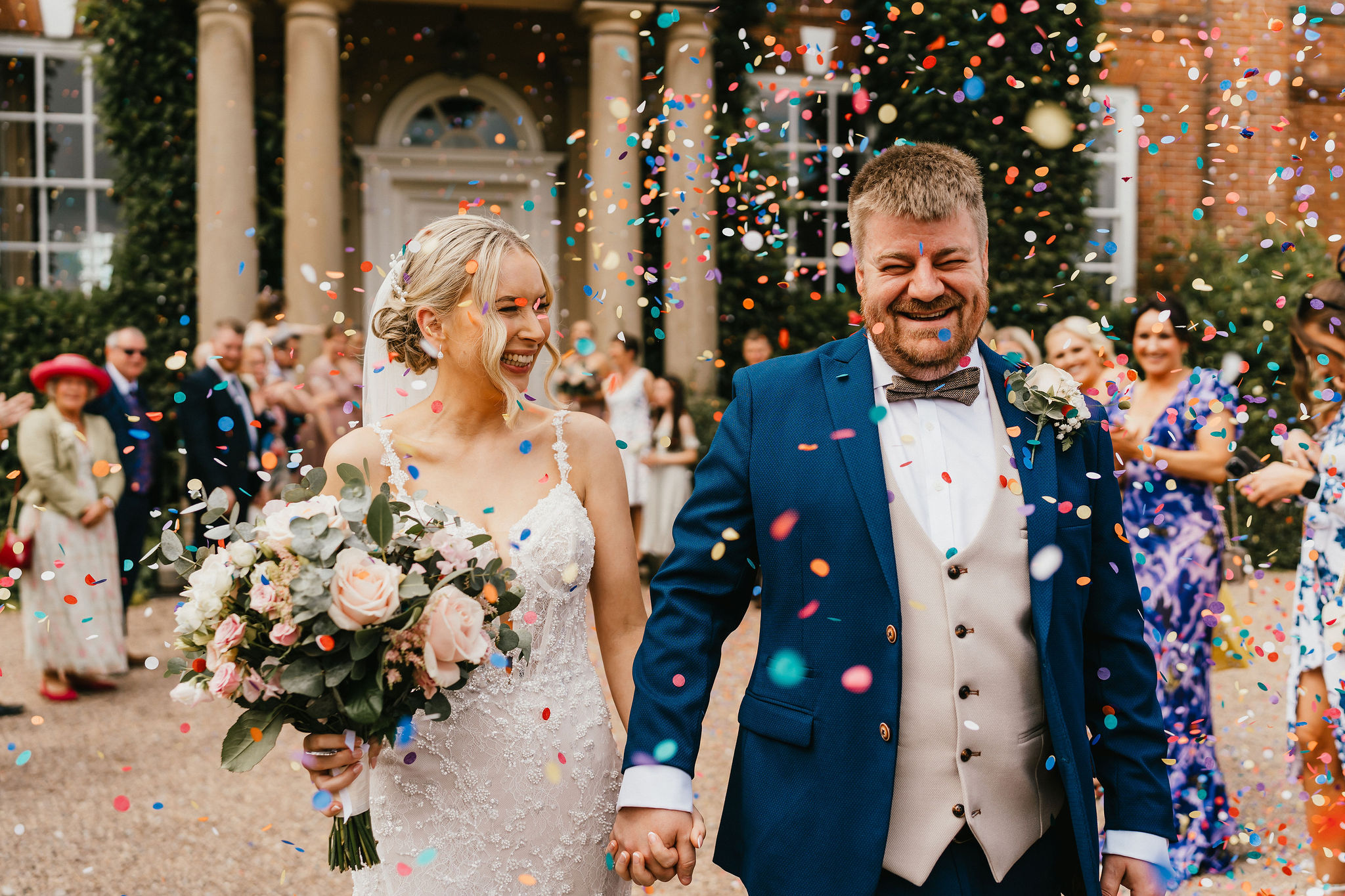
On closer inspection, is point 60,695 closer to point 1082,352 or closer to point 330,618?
point 330,618

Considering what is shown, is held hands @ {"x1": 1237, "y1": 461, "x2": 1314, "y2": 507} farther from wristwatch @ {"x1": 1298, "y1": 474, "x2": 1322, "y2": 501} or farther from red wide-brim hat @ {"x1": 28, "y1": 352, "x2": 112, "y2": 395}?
red wide-brim hat @ {"x1": 28, "y1": 352, "x2": 112, "y2": 395}

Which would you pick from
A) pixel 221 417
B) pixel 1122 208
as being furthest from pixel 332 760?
pixel 1122 208

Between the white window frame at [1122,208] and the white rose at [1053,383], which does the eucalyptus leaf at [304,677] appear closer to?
the white rose at [1053,383]

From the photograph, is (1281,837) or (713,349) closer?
(1281,837)

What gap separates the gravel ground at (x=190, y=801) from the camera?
4.35m

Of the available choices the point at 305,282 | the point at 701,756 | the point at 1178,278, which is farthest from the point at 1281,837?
the point at 1178,278

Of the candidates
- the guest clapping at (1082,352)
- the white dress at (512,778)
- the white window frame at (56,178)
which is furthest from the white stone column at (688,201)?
the white dress at (512,778)

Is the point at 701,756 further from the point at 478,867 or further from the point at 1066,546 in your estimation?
the point at 1066,546

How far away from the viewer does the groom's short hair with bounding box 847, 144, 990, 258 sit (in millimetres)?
2143

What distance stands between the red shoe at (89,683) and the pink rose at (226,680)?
5.82m

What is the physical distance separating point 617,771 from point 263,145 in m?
9.97

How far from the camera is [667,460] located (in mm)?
9750

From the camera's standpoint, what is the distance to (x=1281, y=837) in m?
4.66

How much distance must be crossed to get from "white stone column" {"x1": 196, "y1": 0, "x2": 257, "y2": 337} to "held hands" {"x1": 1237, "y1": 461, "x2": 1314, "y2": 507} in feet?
27.7
